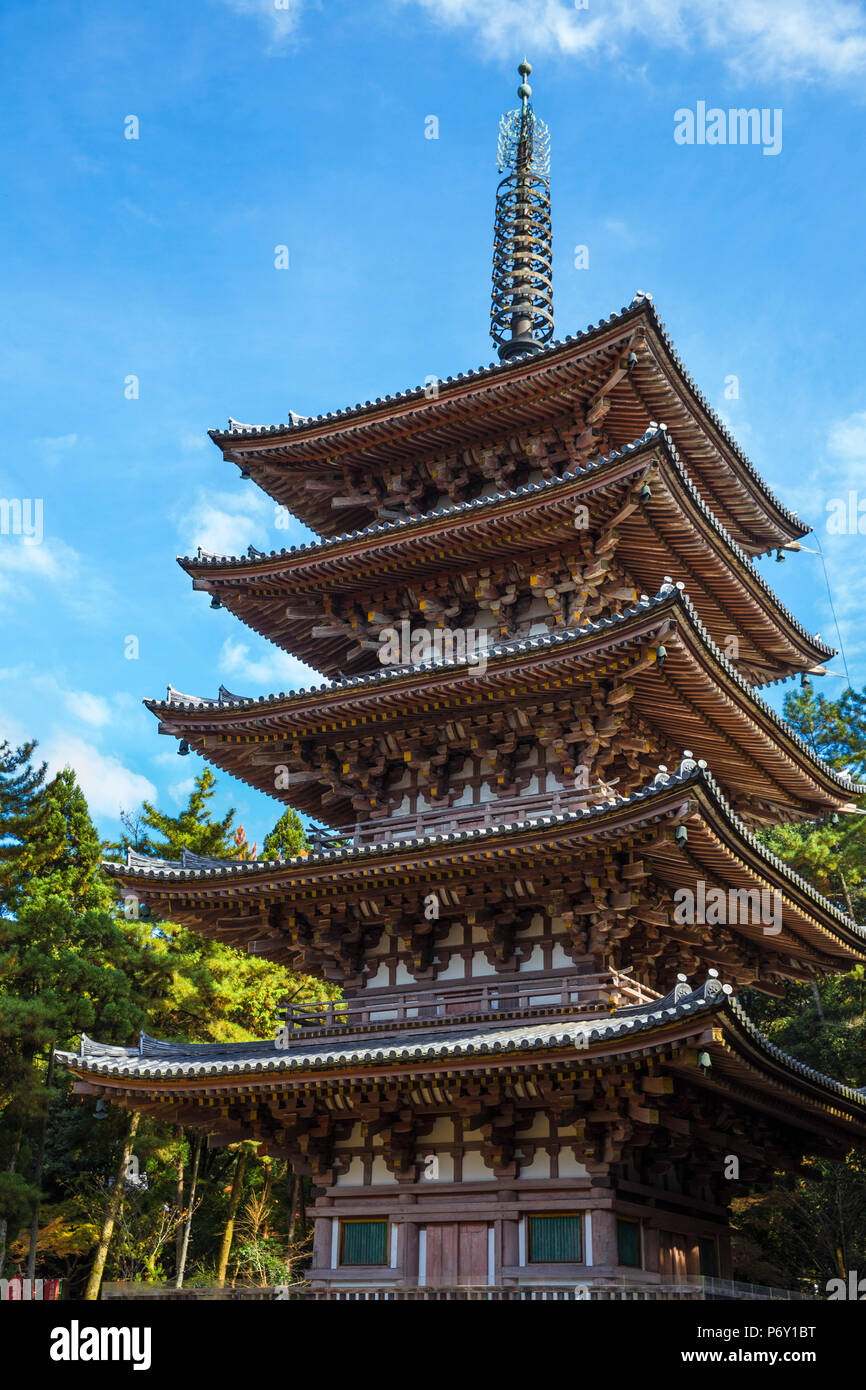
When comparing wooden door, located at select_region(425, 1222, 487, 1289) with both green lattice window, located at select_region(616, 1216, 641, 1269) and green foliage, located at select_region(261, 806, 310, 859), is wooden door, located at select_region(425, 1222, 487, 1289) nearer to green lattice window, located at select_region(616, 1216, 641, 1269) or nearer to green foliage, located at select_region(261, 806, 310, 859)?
green lattice window, located at select_region(616, 1216, 641, 1269)

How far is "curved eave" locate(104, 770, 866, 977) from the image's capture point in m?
16.9

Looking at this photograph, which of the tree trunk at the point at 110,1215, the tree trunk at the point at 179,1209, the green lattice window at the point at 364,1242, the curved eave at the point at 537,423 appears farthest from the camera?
the tree trunk at the point at 179,1209

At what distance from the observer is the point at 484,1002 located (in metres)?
18.4

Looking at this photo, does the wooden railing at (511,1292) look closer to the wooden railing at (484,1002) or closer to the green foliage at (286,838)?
the wooden railing at (484,1002)

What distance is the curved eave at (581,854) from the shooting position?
16.9m

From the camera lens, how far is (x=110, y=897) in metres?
46.9

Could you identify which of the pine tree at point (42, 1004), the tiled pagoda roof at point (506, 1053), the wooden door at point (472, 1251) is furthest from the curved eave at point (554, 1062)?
the pine tree at point (42, 1004)

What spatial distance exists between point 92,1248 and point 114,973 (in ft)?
29.2

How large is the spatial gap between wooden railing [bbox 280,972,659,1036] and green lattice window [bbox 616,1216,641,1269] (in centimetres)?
309

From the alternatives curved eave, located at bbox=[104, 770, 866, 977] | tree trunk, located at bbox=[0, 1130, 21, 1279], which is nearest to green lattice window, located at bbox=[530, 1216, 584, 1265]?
curved eave, located at bbox=[104, 770, 866, 977]

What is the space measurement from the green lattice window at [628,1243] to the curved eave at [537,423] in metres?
14.1

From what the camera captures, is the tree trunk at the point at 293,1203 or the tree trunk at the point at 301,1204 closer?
the tree trunk at the point at 293,1203

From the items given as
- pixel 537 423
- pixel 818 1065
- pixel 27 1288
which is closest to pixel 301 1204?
pixel 27 1288
